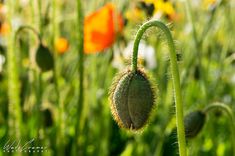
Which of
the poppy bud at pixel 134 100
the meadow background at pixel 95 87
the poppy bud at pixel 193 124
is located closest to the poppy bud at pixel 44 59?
the meadow background at pixel 95 87

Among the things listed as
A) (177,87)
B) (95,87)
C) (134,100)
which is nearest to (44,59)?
(95,87)

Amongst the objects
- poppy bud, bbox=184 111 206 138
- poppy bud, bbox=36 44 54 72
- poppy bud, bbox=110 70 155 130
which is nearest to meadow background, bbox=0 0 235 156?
poppy bud, bbox=36 44 54 72

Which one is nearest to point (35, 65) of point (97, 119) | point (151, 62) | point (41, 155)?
point (41, 155)

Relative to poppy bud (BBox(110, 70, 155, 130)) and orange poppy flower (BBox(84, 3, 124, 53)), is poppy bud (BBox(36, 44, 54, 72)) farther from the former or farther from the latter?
poppy bud (BBox(110, 70, 155, 130))

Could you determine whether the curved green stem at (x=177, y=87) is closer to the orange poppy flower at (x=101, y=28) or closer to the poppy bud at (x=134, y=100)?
the poppy bud at (x=134, y=100)

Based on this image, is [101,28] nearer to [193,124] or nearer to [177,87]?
[193,124]

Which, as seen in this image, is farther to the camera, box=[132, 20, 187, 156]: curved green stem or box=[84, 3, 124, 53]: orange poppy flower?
box=[84, 3, 124, 53]: orange poppy flower

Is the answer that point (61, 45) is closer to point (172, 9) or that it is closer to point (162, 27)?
point (172, 9)
